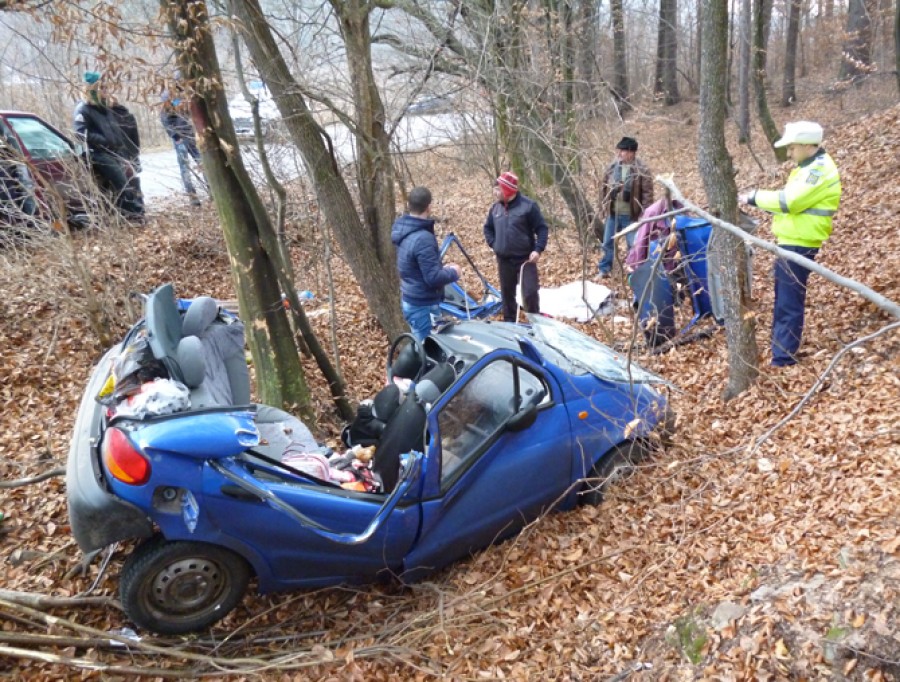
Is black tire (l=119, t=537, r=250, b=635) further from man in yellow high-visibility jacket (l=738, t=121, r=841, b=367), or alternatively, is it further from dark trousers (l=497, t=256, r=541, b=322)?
dark trousers (l=497, t=256, r=541, b=322)

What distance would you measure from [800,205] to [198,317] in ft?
15.5

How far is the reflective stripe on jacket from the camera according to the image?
16.6ft

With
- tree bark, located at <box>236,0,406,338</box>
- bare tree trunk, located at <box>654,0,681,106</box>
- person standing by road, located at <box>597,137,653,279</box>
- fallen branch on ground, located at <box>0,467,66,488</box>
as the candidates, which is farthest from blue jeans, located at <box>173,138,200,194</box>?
bare tree trunk, located at <box>654,0,681,106</box>

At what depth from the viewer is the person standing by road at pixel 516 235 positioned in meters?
7.40

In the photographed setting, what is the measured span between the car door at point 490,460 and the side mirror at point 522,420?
0.16 feet

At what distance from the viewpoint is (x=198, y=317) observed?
4523 millimetres

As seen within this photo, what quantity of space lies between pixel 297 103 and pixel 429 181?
392 inches

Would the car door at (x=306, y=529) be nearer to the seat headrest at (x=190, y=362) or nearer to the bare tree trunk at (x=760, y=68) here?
the seat headrest at (x=190, y=362)

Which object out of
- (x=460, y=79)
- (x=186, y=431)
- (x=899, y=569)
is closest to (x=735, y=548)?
(x=899, y=569)

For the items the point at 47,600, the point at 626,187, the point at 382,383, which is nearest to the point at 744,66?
the point at 626,187

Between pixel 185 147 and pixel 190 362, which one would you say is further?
pixel 185 147

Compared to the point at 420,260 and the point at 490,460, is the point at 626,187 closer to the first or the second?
the point at 420,260

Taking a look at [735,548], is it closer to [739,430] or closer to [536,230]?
[739,430]

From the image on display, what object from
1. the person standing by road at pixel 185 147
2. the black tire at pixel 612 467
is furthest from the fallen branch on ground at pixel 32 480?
the person standing by road at pixel 185 147
